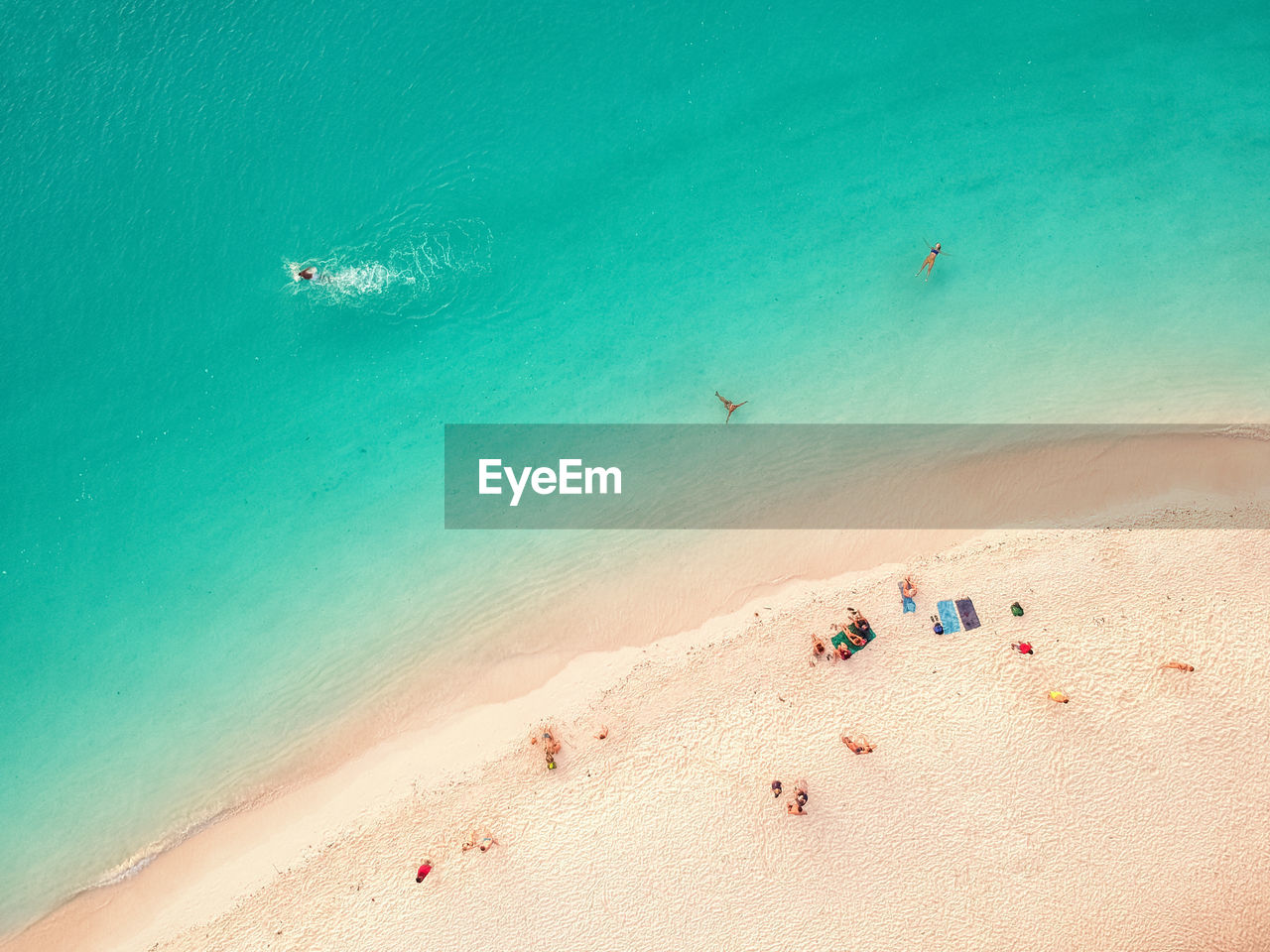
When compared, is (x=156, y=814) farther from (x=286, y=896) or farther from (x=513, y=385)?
(x=513, y=385)

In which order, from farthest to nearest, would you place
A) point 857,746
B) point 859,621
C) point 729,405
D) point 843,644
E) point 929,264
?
point 929,264 < point 729,405 < point 859,621 < point 843,644 < point 857,746

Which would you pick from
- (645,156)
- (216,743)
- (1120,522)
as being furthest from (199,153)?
(1120,522)

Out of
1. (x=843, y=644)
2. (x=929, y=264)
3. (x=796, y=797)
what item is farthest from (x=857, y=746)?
(x=929, y=264)

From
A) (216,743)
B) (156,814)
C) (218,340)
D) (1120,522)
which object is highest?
(218,340)

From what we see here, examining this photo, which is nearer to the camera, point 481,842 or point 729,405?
point 481,842

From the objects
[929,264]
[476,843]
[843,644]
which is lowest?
[476,843]

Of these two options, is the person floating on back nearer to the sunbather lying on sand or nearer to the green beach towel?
the green beach towel

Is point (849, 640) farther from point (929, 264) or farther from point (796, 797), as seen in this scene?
point (929, 264)
